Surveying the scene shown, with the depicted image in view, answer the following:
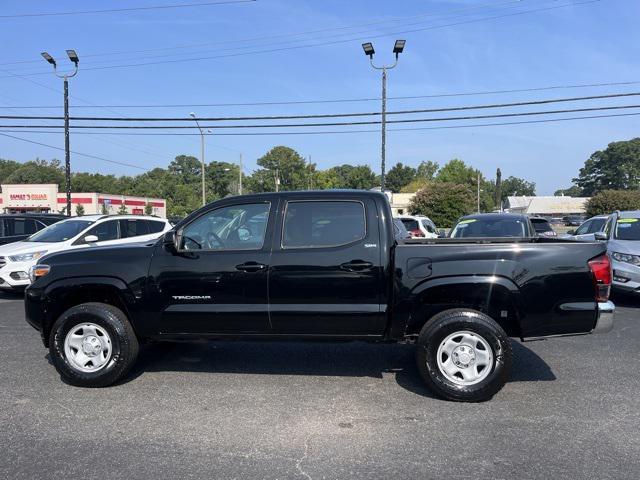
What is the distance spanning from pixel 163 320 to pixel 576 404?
390 cm

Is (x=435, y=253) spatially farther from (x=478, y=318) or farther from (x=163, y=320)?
(x=163, y=320)

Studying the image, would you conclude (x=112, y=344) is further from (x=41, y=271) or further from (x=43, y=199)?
(x=43, y=199)

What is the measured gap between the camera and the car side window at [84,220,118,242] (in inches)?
432

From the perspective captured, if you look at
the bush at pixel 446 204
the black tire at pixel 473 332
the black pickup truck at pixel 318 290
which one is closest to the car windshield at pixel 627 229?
the black pickup truck at pixel 318 290

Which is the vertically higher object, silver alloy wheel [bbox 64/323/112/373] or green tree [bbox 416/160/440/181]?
green tree [bbox 416/160/440/181]

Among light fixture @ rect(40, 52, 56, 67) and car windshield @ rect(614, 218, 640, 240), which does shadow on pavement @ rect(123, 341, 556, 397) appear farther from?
light fixture @ rect(40, 52, 56, 67)

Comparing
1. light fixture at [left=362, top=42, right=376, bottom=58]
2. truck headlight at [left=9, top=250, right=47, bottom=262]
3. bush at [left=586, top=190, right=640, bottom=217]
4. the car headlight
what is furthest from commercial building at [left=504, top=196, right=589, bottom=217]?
truck headlight at [left=9, top=250, right=47, bottom=262]

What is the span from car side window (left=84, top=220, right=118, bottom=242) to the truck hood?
1009 cm

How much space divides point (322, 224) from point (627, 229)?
7760 millimetres

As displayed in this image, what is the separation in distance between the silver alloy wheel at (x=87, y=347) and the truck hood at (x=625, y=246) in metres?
8.51

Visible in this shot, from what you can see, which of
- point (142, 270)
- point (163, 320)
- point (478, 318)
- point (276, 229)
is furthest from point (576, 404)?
point (142, 270)

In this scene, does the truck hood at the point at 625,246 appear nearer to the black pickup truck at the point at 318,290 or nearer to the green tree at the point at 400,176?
the black pickup truck at the point at 318,290

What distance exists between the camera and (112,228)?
1132cm

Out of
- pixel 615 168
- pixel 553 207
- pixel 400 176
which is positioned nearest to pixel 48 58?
pixel 553 207
